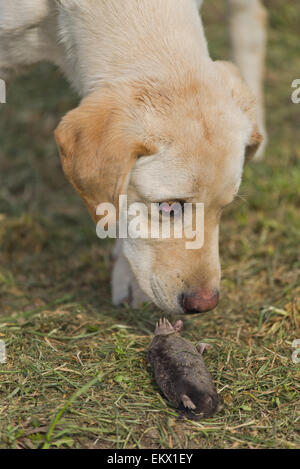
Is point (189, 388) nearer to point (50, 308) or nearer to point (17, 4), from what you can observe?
point (50, 308)

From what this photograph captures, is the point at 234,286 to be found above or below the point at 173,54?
below

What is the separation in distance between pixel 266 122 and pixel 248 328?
144 inches

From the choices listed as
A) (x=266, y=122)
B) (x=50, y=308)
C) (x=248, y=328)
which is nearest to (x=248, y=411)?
(x=248, y=328)

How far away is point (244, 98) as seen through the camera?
3.75m

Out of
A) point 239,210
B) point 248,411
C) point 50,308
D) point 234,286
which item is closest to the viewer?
point 248,411

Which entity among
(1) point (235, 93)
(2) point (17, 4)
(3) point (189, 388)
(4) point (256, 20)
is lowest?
(3) point (189, 388)

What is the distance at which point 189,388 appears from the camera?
10.1 ft

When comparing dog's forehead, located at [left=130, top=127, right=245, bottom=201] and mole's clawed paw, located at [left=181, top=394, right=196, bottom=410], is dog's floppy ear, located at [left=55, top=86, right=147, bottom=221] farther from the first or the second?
mole's clawed paw, located at [left=181, top=394, right=196, bottom=410]

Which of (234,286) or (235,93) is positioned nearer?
(235,93)

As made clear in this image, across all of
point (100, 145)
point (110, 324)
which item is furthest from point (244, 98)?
point (110, 324)

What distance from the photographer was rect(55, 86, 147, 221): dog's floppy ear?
10.7 feet

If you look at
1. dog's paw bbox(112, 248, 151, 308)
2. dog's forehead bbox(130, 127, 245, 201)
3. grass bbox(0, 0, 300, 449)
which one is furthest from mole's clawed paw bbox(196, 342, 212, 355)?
dog's forehead bbox(130, 127, 245, 201)

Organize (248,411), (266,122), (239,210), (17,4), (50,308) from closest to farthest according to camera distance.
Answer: (248,411), (17,4), (50,308), (239,210), (266,122)

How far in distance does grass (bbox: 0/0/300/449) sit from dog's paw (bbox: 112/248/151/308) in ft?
0.38
